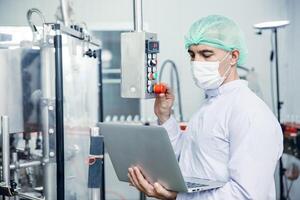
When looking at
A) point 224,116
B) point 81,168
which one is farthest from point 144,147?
point 81,168

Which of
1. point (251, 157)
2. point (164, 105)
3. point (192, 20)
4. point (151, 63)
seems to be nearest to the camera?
point (251, 157)

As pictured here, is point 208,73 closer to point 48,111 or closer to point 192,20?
point 48,111

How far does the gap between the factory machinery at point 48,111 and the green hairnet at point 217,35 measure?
1.47 feet

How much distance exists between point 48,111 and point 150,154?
466 mm

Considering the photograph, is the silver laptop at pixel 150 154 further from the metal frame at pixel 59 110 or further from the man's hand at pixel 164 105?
the man's hand at pixel 164 105

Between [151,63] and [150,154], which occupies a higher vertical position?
[151,63]

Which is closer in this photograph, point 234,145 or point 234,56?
point 234,145

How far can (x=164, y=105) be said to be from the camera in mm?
1674

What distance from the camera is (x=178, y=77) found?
3.67m

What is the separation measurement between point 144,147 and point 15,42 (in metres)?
0.80

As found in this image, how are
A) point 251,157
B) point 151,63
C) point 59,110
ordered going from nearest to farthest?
point 251,157
point 151,63
point 59,110

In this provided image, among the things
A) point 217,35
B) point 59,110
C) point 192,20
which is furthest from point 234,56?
point 192,20

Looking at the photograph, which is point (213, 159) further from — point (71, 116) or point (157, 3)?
point (157, 3)

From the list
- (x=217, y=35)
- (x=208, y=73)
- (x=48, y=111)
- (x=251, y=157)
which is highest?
(x=217, y=35)
